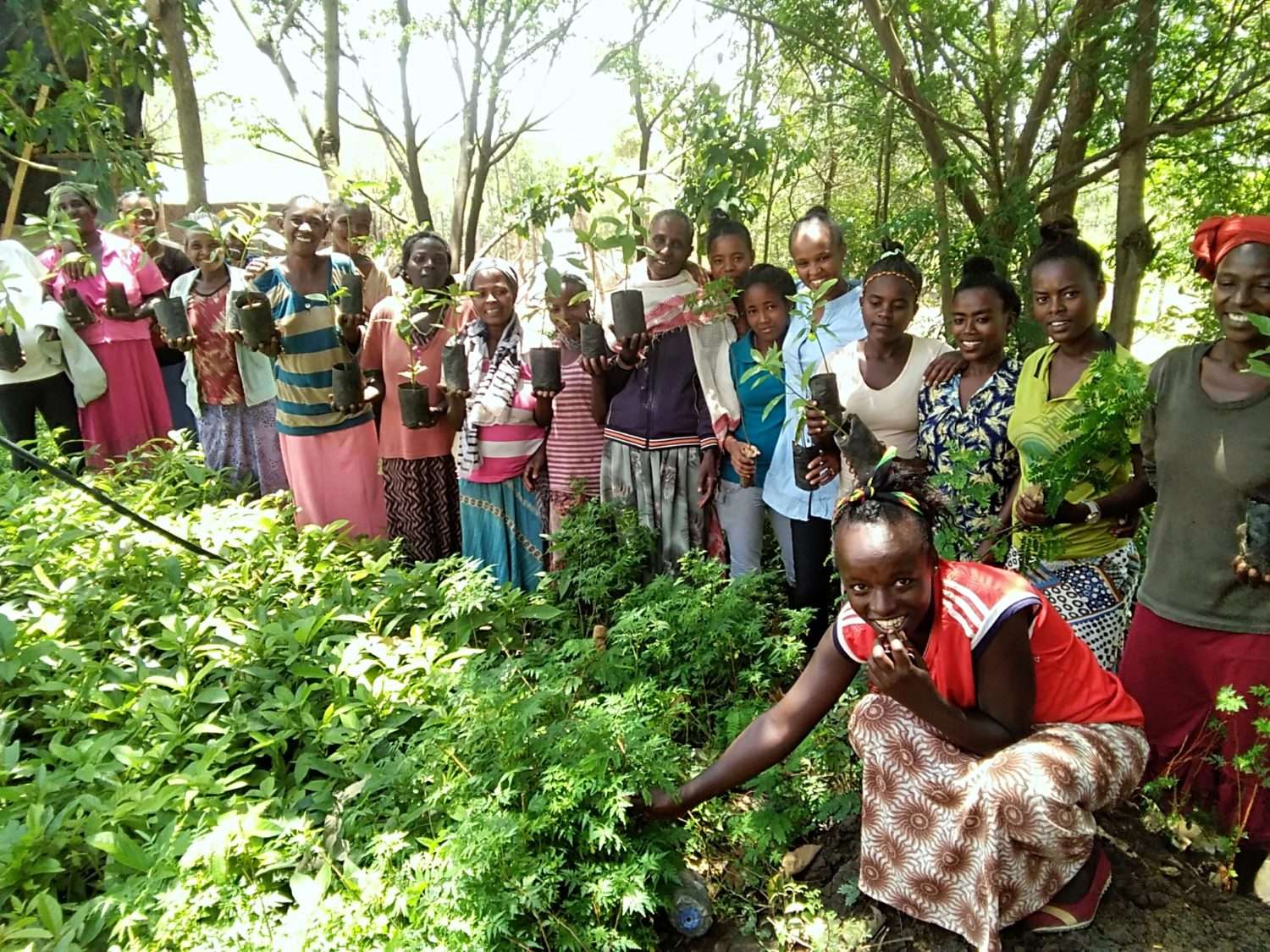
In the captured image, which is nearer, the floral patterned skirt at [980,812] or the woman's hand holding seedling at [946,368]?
the floral patterned skirt at [980,812]

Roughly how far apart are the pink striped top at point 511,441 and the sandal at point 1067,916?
257cm

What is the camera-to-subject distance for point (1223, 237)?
6.51ft

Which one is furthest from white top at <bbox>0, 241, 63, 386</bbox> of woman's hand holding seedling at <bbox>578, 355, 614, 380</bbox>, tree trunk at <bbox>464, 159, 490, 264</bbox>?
tree trunk at <bbox>464, 159, 490, 264</bbox>

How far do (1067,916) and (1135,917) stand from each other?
0.17 m

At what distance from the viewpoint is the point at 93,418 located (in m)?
5.23

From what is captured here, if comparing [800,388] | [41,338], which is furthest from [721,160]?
[41,338]

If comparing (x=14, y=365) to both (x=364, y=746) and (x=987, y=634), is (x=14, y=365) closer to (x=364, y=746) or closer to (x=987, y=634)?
(x=364, y=746)

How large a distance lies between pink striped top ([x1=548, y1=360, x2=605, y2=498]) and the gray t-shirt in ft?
6.94

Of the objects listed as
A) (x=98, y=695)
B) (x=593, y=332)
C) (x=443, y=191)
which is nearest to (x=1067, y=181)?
(x=593, y=332)

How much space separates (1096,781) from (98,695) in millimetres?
2816

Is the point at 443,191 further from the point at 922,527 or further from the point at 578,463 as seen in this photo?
the point at 922,527

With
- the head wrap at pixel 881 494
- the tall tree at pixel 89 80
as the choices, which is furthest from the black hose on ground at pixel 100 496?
the head wrap at pixel 881 494

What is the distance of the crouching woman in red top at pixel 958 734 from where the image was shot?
67.4 inches

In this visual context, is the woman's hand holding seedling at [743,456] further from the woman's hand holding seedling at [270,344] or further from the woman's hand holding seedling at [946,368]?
the woman's hand holding seedling at [270,344]
